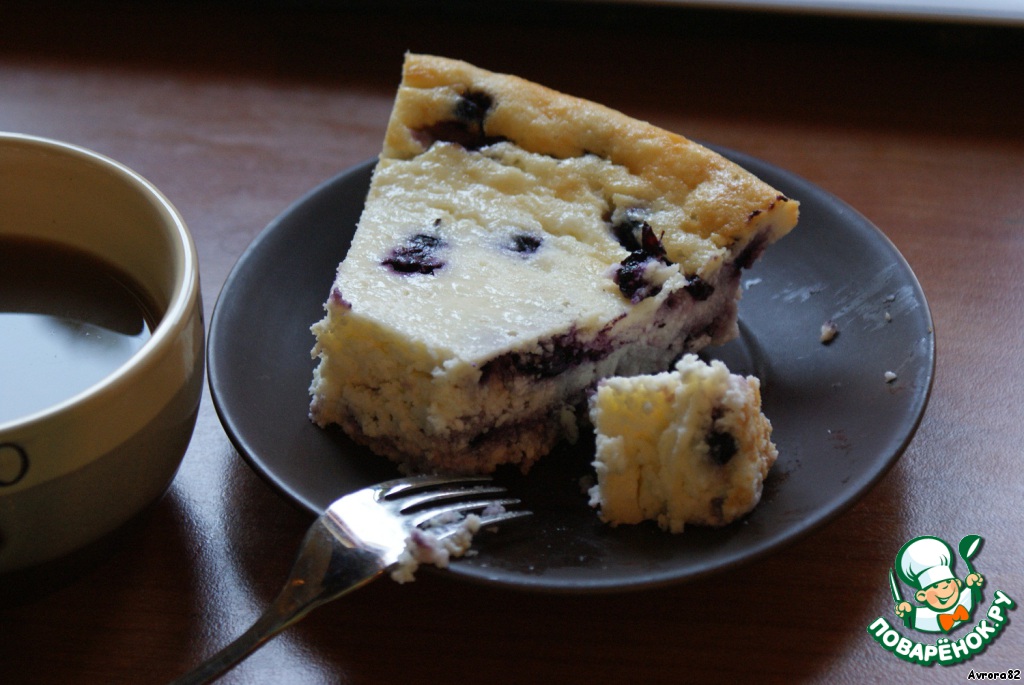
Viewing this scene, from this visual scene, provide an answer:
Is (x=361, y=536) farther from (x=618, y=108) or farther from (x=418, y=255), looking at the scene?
(x=618, y=108)

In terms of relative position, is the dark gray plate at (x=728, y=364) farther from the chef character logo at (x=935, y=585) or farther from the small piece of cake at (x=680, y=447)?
the chef character logo at (x=935, y=585)

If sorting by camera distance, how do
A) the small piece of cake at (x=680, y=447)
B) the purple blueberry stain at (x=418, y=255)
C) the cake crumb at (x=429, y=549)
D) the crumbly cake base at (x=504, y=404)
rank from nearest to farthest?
the cake crumb at (x=429, y=549), the small piece of cake at (x=680, y=447), the crumbly cake base at (x=504, y=404), the purple blueberry stain at (x=418, y=255)

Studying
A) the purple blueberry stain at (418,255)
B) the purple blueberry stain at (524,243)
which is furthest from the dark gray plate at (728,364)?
the purple blueberry stain at (524,243)

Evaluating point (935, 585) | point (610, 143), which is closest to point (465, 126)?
point (610, 143)

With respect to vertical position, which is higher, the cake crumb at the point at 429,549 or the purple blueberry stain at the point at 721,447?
the purple blueberry stain at the point at 721,447

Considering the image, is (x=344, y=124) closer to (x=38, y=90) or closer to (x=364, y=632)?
(x=38, y=90)

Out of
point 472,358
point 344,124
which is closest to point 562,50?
point 344,124
